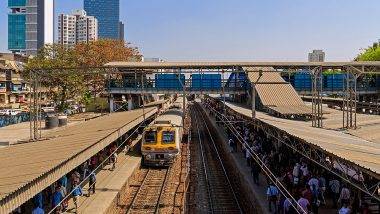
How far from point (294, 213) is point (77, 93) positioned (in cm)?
4860

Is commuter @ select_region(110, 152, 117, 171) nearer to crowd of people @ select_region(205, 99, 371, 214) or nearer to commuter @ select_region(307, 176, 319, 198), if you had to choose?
crowd of people @ select_region(205, 99, 371, 214)

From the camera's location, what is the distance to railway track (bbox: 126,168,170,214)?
65.1ft

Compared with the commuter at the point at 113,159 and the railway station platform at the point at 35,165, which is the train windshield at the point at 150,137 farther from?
the railway station platform at the point at 35,165

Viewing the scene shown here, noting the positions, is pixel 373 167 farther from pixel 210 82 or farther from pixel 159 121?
pixel 210 82

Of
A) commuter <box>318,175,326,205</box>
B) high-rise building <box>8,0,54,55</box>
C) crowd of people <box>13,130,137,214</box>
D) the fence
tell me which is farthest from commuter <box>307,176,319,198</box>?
high-rise building <box>8,0,54,55</box>

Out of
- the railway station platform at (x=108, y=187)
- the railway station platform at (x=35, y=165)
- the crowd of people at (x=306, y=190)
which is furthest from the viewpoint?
the railway station platform at (x=108, y=187)

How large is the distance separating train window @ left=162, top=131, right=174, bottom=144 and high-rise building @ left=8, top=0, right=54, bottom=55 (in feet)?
564

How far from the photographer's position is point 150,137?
2897 centimetres

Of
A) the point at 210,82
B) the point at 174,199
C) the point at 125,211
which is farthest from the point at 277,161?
the point at 210,82

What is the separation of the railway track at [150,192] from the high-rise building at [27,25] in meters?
174

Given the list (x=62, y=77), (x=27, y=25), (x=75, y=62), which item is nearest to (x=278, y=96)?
(x=62, y=77)

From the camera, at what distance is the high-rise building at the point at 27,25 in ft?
626

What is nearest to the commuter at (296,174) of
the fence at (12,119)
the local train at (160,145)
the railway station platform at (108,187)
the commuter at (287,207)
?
the commuter at (287,207)

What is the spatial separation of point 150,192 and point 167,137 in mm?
6364
